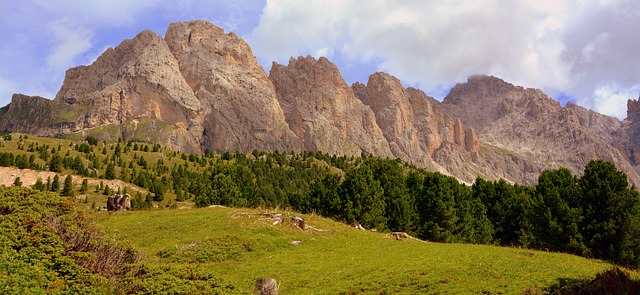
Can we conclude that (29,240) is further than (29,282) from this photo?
Yes

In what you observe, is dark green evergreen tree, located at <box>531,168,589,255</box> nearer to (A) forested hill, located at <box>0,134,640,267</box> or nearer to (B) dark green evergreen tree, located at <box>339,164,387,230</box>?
(A) forested hill, located at <box>0,134,640,267</box>

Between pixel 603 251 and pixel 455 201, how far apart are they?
21427 mm

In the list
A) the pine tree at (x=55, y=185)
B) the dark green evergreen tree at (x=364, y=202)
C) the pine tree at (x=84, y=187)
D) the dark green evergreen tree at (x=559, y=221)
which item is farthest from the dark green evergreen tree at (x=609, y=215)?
the pine tree at (x=84, y=187)

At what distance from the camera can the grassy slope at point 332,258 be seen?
24.7m

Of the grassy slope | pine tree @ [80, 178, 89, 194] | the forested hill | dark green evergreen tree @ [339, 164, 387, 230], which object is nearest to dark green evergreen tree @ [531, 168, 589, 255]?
the forested hill

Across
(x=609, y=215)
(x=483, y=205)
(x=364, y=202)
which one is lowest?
(x=364, y=202)

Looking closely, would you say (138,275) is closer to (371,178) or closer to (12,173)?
(371,178)

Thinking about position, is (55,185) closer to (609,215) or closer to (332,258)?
(332,258)

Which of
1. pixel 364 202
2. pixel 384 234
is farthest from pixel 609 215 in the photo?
pixel 364 202

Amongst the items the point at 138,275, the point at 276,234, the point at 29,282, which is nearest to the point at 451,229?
the point at 276,234

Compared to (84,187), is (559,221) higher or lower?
higher

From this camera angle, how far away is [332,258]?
33.5 m

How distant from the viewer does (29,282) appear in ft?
43.5

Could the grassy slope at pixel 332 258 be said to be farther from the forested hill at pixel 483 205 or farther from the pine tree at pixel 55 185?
the pine tree at pixel 55 185
